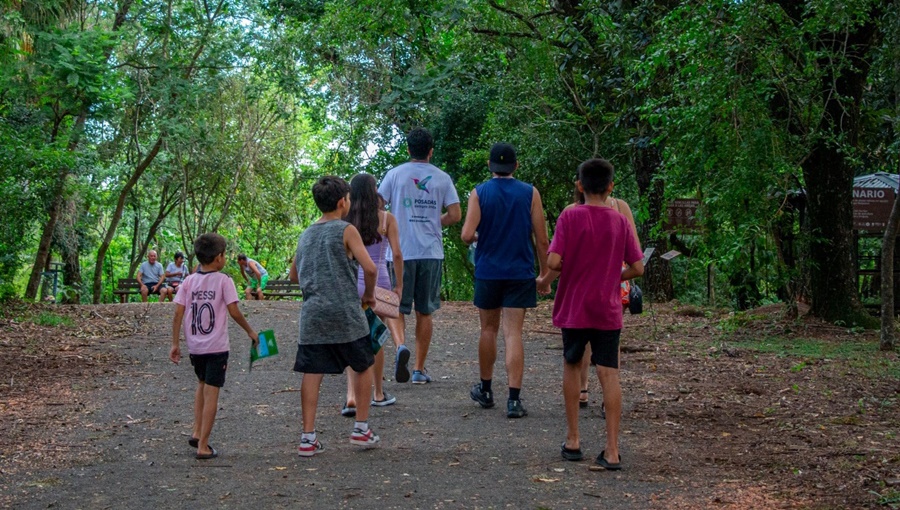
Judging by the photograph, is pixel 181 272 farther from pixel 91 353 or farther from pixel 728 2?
pixel 728 2

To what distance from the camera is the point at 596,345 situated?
6.01 m

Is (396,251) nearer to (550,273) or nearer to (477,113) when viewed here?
(550,273)

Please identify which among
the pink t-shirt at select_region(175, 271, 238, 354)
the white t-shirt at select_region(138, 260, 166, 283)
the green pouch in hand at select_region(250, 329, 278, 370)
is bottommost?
the green pouch in hand at select_region(250, 329, 278, 370)

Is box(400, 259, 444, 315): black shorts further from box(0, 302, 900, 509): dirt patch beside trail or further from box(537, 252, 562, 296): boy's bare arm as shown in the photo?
box(537, 252, 562, 296): boy's bare arm

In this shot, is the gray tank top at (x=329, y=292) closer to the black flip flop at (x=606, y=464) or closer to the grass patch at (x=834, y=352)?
the black flip flop at (x=606, y=464)

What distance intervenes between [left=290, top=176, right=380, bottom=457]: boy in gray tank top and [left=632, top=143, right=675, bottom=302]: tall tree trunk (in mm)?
12847

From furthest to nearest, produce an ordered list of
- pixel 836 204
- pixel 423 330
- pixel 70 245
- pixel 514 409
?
pixel 70 245 < pixel 836 204 < pixel 423 330 < pixel 514 409

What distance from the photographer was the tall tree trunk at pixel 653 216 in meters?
19.5

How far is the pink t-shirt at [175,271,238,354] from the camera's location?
20.6 ft

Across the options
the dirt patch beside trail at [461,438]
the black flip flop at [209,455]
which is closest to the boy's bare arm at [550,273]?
the dirt patch beside trail at [461,438]

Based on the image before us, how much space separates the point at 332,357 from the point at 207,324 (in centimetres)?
80

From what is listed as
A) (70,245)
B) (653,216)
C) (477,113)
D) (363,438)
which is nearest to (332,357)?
(363,438)

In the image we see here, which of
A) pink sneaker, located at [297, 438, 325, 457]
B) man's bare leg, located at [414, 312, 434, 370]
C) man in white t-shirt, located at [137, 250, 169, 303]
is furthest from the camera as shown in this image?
man in white t-shirt, located at [137, 250, 169, 303]

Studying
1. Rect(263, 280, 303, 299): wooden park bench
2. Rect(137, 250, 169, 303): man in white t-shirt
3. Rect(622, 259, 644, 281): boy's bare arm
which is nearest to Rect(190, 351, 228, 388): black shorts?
Rect(622, 259, 644, 281): boy's bare arm
